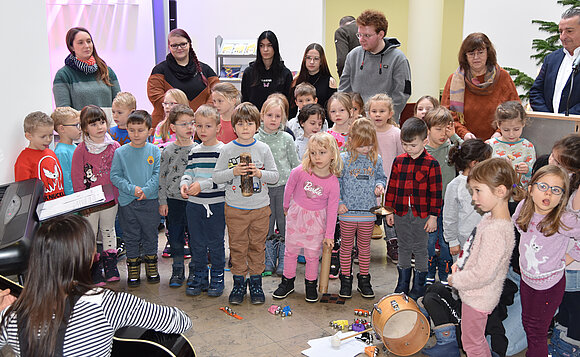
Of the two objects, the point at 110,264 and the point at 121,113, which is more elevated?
the point at 121,113

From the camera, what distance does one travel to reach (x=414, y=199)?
3.80 meters

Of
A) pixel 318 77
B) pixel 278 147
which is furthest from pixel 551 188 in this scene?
pixel 318 77

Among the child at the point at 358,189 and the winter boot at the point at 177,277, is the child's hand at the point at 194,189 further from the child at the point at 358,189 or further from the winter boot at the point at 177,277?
the child at the point at 358,189

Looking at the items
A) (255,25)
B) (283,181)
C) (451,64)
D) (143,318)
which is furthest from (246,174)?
(451,64)

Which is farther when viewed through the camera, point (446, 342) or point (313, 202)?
point (313, 202)

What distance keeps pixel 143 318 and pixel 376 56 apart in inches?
145

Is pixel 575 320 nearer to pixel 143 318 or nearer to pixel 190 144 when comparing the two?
pixel 143 318

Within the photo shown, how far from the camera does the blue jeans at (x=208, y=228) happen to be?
4.00 m

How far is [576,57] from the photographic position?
429cm

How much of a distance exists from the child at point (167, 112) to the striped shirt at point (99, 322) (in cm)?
267

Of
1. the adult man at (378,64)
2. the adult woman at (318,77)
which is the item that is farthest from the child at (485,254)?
the adult woman at (318,77)

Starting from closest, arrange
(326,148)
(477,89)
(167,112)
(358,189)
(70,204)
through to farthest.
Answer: (70,204)
(326,148)
(358,189)
(477,89)
(167,112)

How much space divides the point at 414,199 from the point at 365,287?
0.78m

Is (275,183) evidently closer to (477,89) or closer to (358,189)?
(358,189)
